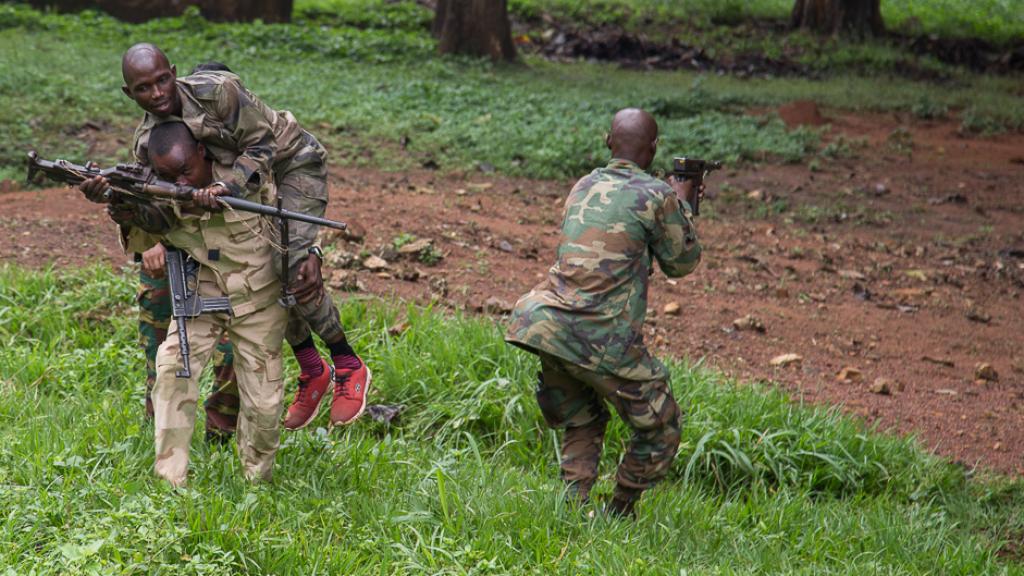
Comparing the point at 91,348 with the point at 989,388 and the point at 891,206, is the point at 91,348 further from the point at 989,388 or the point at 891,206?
the point at 891,206

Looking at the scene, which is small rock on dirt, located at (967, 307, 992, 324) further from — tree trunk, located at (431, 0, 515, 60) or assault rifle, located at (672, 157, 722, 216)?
tree trunk, located at (431, 0, 515, 60)

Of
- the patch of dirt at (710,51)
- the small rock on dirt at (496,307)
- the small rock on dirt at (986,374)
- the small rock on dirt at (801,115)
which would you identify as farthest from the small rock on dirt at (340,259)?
the patch of dirt at (710,51)

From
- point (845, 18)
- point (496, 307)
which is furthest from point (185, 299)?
point (845, 18)

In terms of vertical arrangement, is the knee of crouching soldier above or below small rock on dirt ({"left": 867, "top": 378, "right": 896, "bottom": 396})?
above

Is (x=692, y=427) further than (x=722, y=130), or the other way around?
(x=722, y=130)

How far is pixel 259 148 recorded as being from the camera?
3.94 meters

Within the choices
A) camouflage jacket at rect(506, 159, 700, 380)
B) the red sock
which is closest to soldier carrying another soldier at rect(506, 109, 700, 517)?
camouflage jacket at rect(506, 159, 700, 380)

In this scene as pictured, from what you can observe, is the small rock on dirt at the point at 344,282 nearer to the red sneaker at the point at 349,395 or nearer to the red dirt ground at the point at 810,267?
the red dirt ground at the point at 810,267

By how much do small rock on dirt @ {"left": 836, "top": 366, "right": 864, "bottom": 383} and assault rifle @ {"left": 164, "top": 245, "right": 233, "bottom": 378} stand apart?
3.69m

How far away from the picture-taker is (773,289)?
24.6ft

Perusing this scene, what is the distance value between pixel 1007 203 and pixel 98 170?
8413 millimetres

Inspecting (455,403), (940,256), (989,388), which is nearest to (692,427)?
(455,403)

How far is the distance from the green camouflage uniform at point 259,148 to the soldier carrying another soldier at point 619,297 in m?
0.86

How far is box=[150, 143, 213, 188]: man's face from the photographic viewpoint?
377 centimetres
